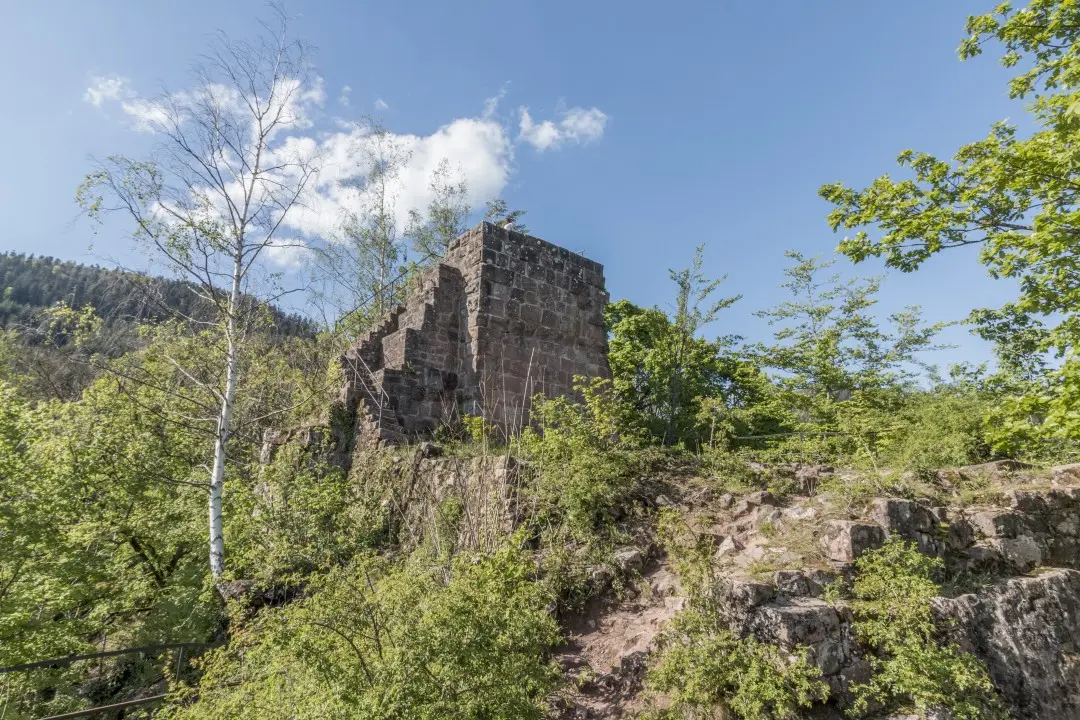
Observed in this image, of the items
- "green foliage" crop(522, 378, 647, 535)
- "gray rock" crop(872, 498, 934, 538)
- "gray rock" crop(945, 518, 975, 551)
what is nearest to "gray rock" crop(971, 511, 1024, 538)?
"gray rock" crop(945, 518, 975, 551)

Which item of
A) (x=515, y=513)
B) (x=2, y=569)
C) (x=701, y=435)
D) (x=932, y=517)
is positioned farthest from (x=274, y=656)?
(x=701, y=435)

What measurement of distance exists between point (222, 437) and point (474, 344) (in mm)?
4133

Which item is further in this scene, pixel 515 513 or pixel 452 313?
pixel 452 313

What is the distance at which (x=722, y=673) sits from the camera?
12.3 feet

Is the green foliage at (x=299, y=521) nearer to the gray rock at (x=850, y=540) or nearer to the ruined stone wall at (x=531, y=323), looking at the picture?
the ruined stone wall at (x=531, y=323)

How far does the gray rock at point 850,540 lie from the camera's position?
15.3ft

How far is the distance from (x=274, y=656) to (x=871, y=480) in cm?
556

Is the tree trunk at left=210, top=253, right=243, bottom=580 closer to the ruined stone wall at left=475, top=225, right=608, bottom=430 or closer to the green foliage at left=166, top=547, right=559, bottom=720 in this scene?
the green foliage at left=166, top=547, right=559, bottom=720

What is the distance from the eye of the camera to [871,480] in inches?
217

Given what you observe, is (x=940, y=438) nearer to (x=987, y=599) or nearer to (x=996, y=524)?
(x=996, y=524)

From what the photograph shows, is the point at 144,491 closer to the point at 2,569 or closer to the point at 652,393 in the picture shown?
the point at 2,569

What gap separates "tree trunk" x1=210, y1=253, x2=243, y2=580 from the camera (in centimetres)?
781

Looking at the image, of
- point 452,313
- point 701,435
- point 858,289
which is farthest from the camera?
point 858,289

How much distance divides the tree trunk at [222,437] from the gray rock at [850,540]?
24.1 feet
